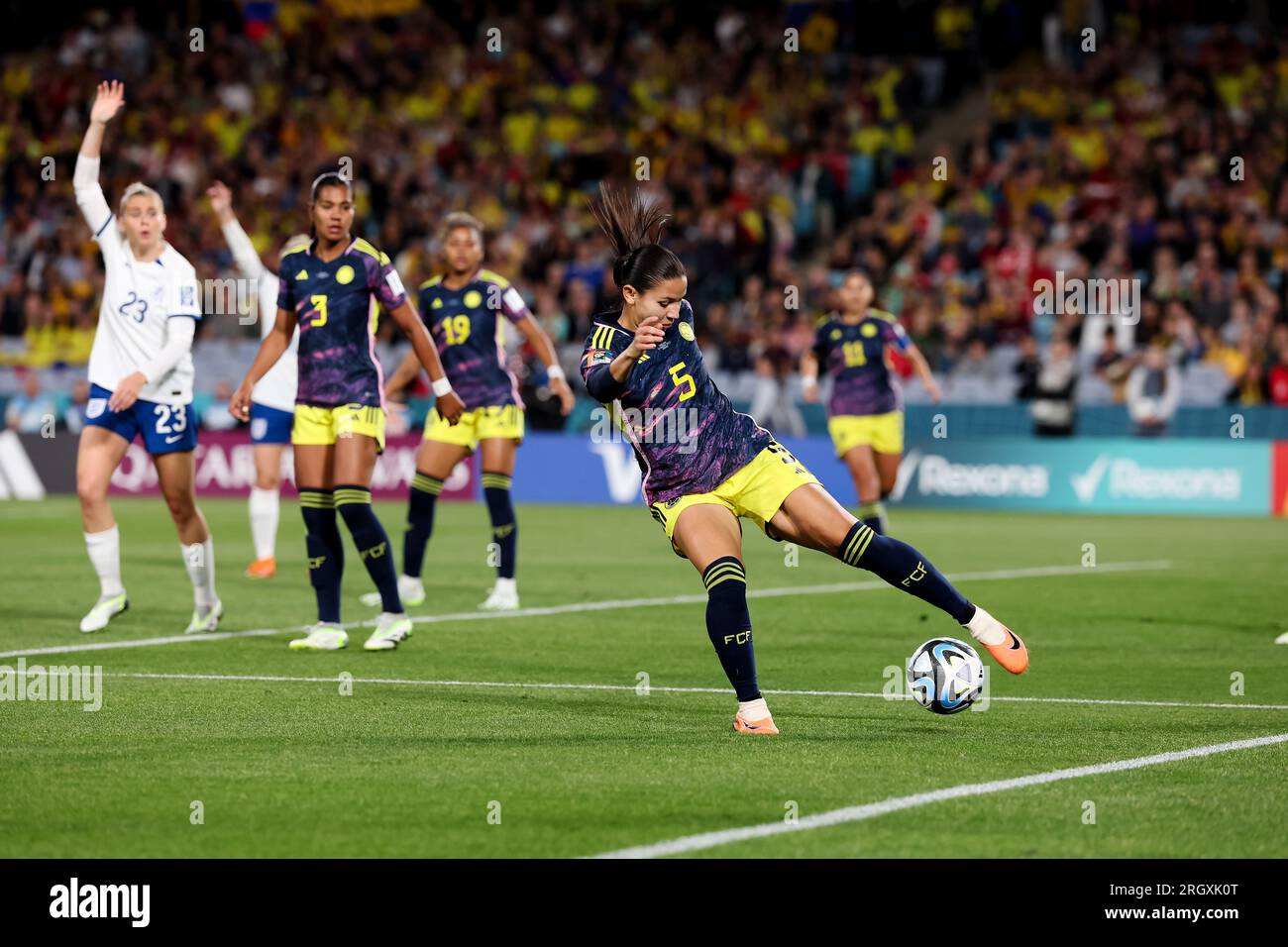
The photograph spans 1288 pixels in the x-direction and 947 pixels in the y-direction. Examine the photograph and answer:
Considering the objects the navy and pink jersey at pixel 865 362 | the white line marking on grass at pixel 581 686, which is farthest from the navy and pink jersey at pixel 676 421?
the navy and pink jersey at pixel 865 362

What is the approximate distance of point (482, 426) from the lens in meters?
13.6

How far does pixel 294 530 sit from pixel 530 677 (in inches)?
464

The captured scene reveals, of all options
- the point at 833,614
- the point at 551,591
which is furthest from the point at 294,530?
the point at 833,614

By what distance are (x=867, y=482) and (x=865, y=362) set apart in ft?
3.81

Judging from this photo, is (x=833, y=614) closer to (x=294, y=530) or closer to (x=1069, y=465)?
(x=294, y=530)

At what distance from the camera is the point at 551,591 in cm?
1471

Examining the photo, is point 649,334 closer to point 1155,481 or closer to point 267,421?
point 267,421

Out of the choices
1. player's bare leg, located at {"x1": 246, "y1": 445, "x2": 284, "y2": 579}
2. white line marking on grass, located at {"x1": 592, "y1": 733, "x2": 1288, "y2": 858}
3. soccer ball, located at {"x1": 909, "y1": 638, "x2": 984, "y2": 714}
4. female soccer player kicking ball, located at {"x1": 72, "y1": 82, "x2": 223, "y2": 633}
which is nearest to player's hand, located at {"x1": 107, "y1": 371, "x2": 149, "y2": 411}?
female soccer player kicking ball, located at {"x1": 72, "y1": 82, "x2": 223, "y2": 633}

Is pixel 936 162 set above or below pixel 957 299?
above

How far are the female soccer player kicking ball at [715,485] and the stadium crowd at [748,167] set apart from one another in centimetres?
1767

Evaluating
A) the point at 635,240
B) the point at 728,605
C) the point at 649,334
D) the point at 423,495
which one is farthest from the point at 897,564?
the point at 423,495

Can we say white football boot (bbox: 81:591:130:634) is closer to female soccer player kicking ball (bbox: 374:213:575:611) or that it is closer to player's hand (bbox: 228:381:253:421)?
player's hand (bbox: 228:381:253:421)
